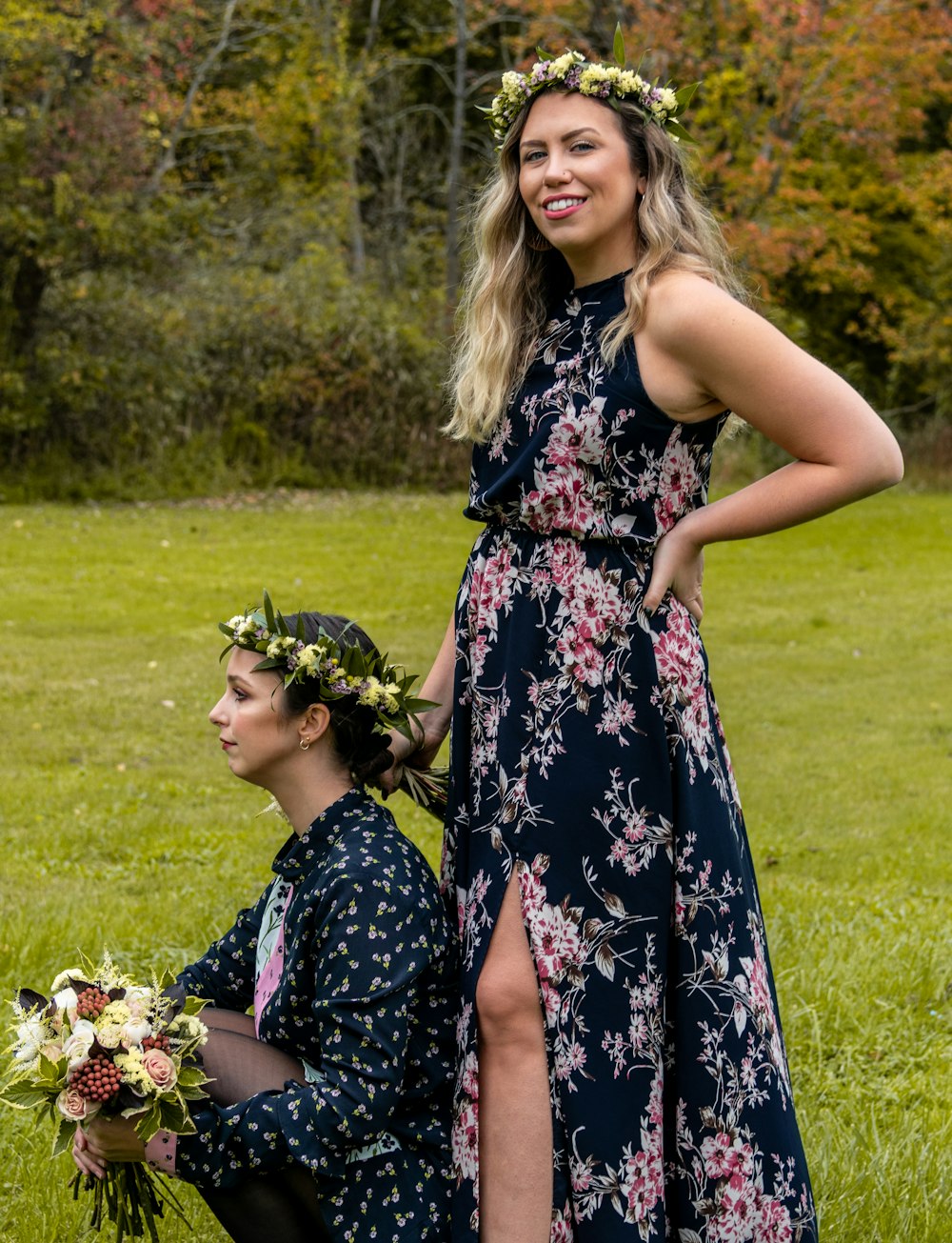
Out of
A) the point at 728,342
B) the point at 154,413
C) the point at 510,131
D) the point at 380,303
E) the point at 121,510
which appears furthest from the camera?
the point at 380,303

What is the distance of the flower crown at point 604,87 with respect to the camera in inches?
103

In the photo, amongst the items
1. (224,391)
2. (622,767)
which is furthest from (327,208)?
(622,767)

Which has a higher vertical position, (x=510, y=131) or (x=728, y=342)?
(x=510, y=131)

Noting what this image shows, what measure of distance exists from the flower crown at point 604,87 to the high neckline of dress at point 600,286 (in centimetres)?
27

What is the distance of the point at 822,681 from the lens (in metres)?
9.12

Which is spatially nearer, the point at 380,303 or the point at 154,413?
the point at 154,413

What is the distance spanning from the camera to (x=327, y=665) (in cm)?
264

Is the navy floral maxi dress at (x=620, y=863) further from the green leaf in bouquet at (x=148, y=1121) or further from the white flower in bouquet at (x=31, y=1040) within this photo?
the white flower in bouquet at (x=31, y=1040)

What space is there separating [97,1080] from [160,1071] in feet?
0.30

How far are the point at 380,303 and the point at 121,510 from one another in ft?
20.0

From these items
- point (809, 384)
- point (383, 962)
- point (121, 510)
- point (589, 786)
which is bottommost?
point (121, 510)

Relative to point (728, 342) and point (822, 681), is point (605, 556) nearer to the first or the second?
point (728, 342)

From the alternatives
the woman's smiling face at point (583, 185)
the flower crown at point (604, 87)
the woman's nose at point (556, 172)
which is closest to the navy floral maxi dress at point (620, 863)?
the woman's smiling face at point (583, 185)

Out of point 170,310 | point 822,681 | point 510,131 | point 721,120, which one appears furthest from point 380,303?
point 510,131
